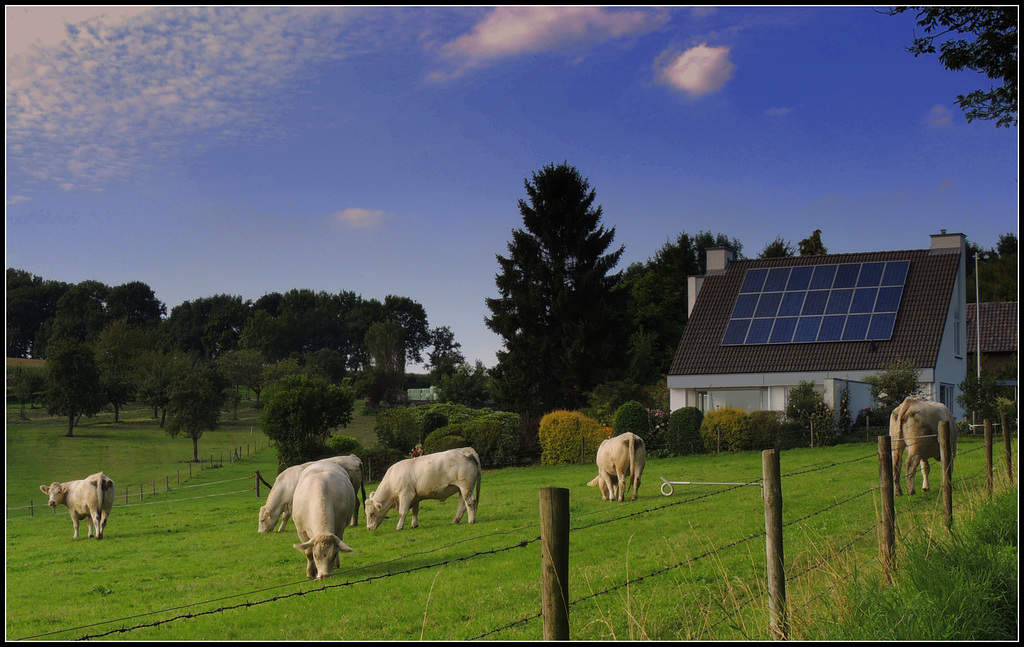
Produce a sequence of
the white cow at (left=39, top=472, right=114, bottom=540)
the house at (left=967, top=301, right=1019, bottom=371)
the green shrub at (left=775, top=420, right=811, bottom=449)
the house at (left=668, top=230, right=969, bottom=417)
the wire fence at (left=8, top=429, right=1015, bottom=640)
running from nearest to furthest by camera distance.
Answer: the wire fence at (left=8, top=429, right=1015, bottom=640)
the white cow at (left=39, top=472, right=114, bottom=540)
the green shrub at (left=775, top=420, right=811, bottom=449)
the house at (left=668, top=230, right=969, bottom=417)
the house at (left=967, top=301, right=1019, bottom=371)

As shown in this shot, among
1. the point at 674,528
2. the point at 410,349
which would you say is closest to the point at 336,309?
the point at 410,349

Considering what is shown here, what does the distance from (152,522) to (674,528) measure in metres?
16.3

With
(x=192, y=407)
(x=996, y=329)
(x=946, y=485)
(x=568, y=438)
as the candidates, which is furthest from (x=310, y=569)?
(x=996, y=329)

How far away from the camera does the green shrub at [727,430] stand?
1236 inches

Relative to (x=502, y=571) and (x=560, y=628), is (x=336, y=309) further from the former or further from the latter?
(x=560, y=628)

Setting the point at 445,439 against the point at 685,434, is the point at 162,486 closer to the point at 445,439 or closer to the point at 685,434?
the point at 445,439

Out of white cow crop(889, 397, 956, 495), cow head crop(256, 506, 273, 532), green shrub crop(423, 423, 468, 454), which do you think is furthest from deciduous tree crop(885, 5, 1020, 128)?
green shrub crop(423, 423, 468, 454)

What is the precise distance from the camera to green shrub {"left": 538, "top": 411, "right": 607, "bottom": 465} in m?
34.9

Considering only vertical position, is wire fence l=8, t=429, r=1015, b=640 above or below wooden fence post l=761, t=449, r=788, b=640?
below

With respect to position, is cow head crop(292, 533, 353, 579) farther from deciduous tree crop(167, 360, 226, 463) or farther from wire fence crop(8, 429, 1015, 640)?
deciduous tree crop(167, 360, 226, 463)

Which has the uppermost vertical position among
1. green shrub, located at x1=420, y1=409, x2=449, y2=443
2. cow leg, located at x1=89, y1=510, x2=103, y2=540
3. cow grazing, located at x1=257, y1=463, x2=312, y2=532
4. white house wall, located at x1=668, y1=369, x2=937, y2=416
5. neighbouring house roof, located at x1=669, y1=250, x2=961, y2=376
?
neighbouring house roof, located at x1=669, y1=250, x2=961, y2=376

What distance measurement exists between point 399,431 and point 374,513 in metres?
20.9

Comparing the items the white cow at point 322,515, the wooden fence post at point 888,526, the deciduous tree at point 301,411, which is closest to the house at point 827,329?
the deciduous tree at point 301,411

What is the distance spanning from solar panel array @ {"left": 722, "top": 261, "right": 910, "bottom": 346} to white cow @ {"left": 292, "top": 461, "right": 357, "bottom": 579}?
27904 mm
